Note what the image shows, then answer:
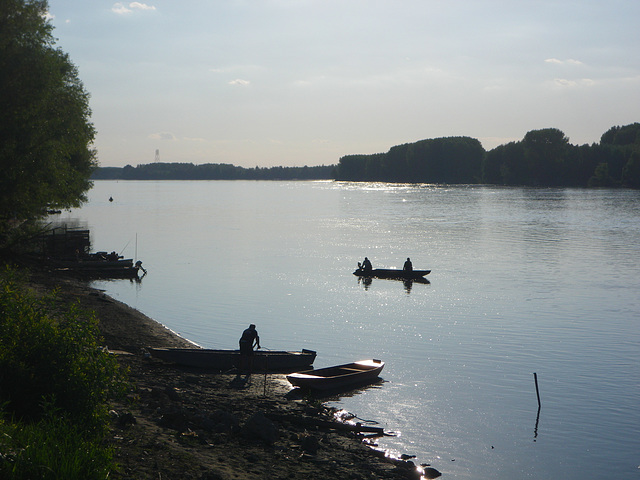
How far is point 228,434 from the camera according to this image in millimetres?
15938

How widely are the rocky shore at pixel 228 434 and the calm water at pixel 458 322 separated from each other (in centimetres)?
191

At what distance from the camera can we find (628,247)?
2813 inches

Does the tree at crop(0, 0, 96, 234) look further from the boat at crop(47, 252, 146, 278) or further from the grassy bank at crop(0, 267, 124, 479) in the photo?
the grassy bank at crop(0, 267, 124, 479)

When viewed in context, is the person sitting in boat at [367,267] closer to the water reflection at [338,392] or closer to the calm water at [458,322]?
the calm water at [458,322]

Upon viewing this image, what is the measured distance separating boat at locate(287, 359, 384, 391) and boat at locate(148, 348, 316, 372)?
146cm

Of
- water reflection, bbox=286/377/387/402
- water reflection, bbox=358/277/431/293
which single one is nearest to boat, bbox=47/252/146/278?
water reflection, bbox=358/277/431/293

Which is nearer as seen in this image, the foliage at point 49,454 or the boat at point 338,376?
the foliage at point 49,454

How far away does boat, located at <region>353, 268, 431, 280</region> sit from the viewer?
52.7 metres

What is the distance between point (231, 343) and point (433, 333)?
452 inches

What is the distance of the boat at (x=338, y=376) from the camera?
74.6 ft

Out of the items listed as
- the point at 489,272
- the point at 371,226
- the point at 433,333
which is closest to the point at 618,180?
the point at 371,226

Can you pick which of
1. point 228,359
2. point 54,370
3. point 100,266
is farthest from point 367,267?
point 54,370

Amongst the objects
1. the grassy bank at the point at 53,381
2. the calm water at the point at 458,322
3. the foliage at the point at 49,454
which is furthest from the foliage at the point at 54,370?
the calm water at the point at 458,322

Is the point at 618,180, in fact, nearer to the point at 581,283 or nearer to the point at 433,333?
the point at 581,283
